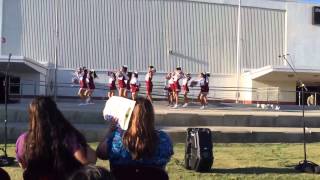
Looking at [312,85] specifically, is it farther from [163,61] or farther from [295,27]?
[163,61]

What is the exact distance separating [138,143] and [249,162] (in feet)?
22.7

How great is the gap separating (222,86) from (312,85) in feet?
24.0

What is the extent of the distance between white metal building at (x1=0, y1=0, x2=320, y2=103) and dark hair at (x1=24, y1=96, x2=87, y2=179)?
32605 millimetres

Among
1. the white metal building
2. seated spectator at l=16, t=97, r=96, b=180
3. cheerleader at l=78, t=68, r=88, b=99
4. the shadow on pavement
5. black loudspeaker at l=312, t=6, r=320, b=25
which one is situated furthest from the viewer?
black loudspeaker at l=312, t=6, r=320, b=25

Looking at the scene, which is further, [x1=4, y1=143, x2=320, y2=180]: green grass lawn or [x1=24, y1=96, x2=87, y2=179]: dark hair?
[x1=4, y1=143, x2=320, y2=180]: green grass lawn

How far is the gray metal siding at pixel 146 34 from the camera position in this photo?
132ft

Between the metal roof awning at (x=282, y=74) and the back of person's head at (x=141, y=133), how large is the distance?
33451mm

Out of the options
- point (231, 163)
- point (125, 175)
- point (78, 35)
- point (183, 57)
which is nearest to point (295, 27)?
point (183, 57)

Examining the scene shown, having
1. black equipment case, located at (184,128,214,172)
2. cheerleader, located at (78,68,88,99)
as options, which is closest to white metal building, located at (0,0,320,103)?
cheerleader, located at (78,68,88,99)

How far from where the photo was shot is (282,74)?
40062 mm

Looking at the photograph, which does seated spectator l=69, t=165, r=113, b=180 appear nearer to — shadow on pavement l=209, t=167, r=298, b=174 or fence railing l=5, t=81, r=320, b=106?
shadow on pavement l=209, t=167, r=298, b=174

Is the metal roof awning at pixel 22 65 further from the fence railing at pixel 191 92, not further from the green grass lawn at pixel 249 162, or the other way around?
the green grass lawn at pixel 249 162

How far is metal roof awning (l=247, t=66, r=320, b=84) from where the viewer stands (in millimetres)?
38812

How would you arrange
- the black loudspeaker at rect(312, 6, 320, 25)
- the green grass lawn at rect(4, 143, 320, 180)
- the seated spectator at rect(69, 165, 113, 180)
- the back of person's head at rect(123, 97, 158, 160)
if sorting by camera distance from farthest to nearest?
the black loudspeaker at rect(312, 6, 320, 25) < the green grass lawn at rect(4, 143, 320, 180) < the back of person's head at rect(123, 97, 158, 160) < the seated spectator at rect(69, 165, 113, 180)
